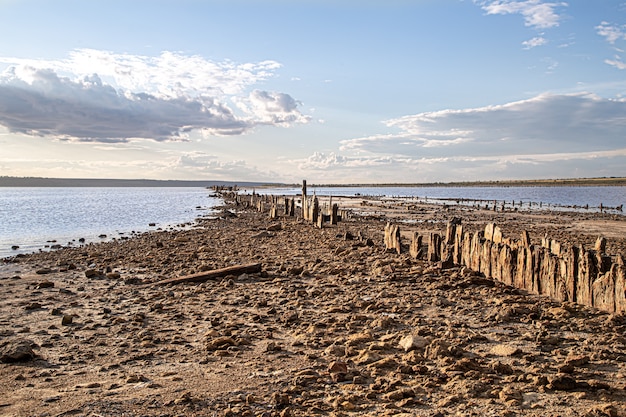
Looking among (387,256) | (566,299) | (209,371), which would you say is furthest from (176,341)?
(387,256)

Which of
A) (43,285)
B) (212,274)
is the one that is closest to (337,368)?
(212,274)

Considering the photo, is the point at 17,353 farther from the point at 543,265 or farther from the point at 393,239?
the point at 393,239

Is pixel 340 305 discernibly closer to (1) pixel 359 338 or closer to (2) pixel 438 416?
(1) pixel 359 338

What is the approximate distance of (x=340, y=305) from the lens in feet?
30.2

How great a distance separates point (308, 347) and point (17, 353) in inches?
154

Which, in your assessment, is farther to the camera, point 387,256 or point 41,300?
point 387,256

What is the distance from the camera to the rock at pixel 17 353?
660cm

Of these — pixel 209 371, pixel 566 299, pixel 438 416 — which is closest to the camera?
pixel 438 416

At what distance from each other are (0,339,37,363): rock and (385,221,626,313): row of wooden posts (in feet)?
29.0

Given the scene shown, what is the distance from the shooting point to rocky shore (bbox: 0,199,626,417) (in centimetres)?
519

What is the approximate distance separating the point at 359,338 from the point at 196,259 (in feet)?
31.0

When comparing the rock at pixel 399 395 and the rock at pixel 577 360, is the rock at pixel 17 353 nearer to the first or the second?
the rock at pixel 399 395

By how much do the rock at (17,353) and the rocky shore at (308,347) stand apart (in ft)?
0.06

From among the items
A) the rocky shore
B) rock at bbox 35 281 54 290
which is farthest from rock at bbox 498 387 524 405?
rock at bbox 35 281 54 290
